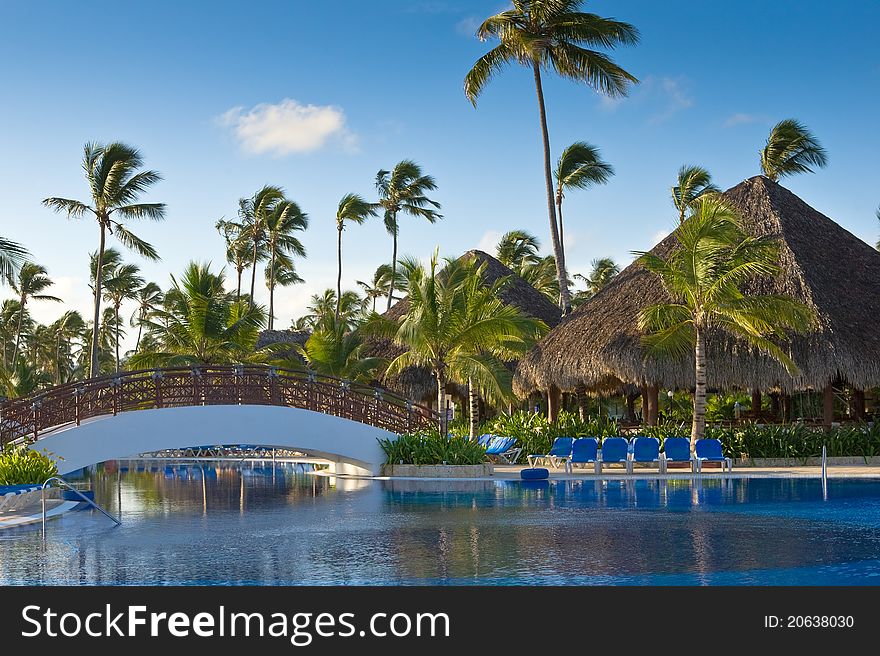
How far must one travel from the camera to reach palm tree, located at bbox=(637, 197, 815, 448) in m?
19.9

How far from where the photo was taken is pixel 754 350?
21.6 metres

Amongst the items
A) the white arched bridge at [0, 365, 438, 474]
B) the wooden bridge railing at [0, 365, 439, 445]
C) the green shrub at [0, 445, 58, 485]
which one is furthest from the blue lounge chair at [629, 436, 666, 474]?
the green shrub at [0, 445, 58, 485]

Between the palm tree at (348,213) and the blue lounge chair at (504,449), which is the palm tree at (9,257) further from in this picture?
the palm tree at (348,213)

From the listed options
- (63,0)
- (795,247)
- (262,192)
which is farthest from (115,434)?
(262,192)

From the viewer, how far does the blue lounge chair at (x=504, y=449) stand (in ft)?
71.2

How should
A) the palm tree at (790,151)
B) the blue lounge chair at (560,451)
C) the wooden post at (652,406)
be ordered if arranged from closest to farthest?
the blue lounge chair at (560,451) → the wooden post at (652,406) → the palm tree at (790,151)

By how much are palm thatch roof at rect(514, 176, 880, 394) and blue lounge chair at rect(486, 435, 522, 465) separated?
2.11 m

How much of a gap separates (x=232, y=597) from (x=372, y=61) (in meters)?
16.6

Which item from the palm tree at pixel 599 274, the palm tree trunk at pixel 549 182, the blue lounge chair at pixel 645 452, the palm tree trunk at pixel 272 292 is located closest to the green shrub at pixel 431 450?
the blue lounge chair at pixel 645 452

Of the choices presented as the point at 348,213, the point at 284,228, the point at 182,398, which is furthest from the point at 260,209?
the point at 182,398

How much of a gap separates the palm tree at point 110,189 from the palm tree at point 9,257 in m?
13.6

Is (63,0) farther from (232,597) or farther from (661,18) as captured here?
(232,597)

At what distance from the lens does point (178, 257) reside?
25.9 meters

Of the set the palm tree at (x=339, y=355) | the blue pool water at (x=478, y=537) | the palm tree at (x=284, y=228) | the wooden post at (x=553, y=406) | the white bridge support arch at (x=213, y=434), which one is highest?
the palm tree at (x=284, y=228)
